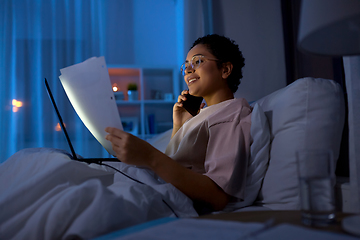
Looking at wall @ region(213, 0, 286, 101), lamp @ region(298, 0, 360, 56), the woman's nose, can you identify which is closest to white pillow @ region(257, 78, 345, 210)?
lamp @ region(298, 0, 360, 56)

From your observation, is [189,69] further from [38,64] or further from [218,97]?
[38,64]

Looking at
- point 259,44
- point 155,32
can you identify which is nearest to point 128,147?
point 259,44

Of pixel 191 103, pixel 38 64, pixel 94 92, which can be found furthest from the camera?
pixel 38 64

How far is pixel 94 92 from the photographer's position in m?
0.71

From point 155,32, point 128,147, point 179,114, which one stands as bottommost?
point 128,147

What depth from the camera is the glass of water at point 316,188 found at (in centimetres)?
44

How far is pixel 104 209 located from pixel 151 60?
333 centimetres

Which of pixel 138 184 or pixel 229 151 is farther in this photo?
pixel 229 151

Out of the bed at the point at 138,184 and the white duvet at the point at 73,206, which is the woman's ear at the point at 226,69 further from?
the white duvet at the point at 73,206

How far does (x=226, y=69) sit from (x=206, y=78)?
134mm

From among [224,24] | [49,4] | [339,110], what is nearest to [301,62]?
[224,24]

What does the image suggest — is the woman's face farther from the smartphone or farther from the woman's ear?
the smartphone

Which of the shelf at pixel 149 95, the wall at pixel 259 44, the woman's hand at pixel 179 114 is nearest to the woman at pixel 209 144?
the woman's hand at pixel 179 114

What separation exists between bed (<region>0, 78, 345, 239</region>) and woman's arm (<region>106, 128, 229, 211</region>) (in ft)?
0.15
